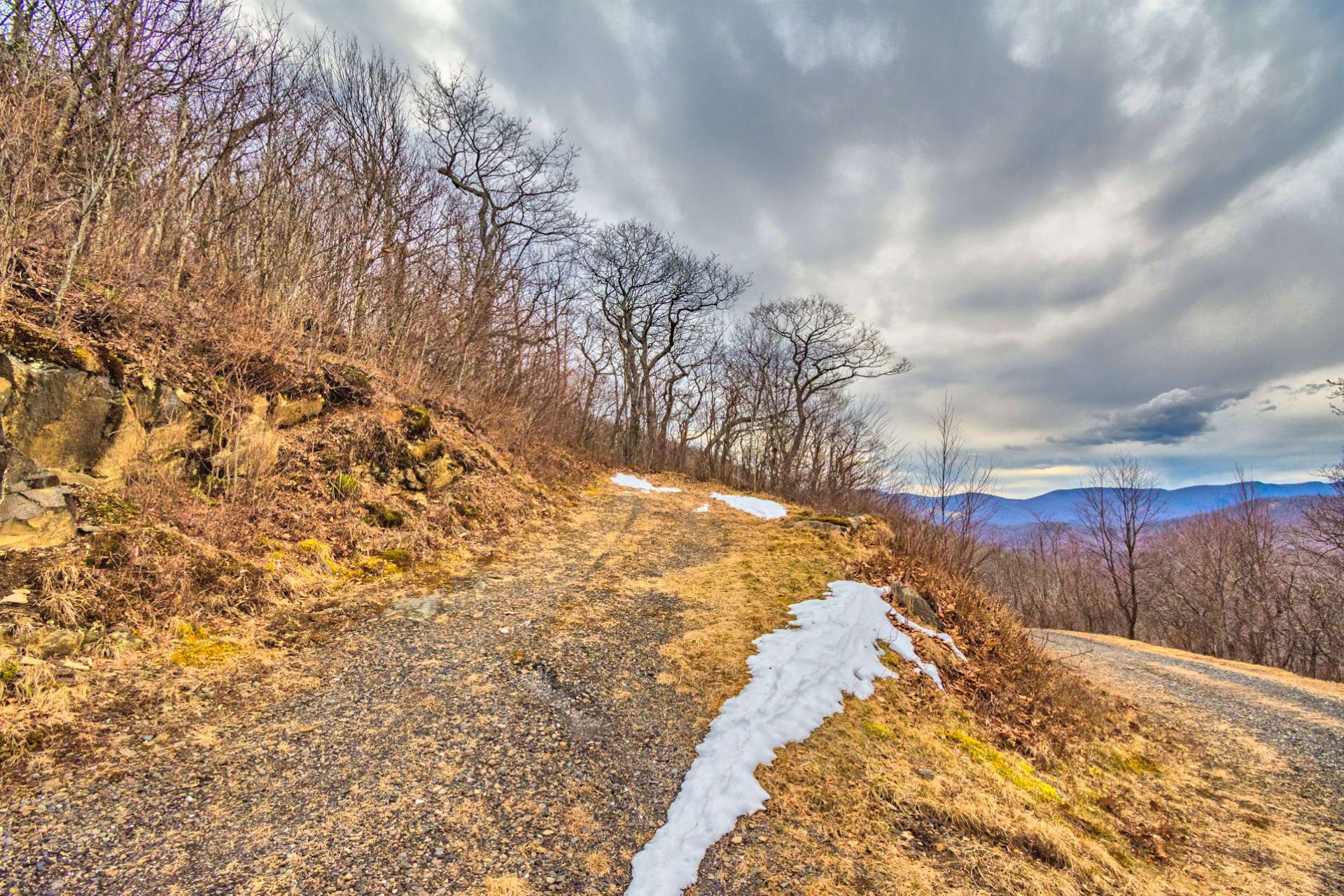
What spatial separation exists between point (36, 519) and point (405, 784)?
3.38m

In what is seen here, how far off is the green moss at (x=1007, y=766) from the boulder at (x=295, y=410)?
823 cm

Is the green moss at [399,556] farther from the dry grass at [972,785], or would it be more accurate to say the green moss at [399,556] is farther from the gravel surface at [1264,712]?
the gravel surface at [1264,712]

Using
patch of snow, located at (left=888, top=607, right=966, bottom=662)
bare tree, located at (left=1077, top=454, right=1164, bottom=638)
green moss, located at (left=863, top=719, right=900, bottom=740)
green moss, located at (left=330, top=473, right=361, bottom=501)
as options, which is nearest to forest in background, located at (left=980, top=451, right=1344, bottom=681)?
bare tree, located at (left=1077, top=454, right=1164, bottom=638)

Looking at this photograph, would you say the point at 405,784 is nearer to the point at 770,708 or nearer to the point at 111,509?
the point at 770,708

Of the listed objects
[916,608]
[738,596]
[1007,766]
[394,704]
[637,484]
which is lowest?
[1007,766]

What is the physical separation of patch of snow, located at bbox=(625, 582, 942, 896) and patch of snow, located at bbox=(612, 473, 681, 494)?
29.6 feet

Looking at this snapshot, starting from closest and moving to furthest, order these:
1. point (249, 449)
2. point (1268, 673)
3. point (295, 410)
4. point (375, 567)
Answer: point (249, 449), point (375, 567), point (295, 410), point (1268, 673)

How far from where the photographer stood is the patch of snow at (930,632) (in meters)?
6.50

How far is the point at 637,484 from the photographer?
1631cm

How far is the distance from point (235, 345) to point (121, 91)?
2934mm

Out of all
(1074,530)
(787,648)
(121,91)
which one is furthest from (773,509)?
(1074,530)

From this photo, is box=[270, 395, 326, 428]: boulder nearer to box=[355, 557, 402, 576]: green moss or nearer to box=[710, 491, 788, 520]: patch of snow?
box=[355, 557, 402, 576]: green moss

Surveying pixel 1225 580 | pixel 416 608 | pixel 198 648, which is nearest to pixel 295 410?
pixel 416 608

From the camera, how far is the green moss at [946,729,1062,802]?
4203mm
